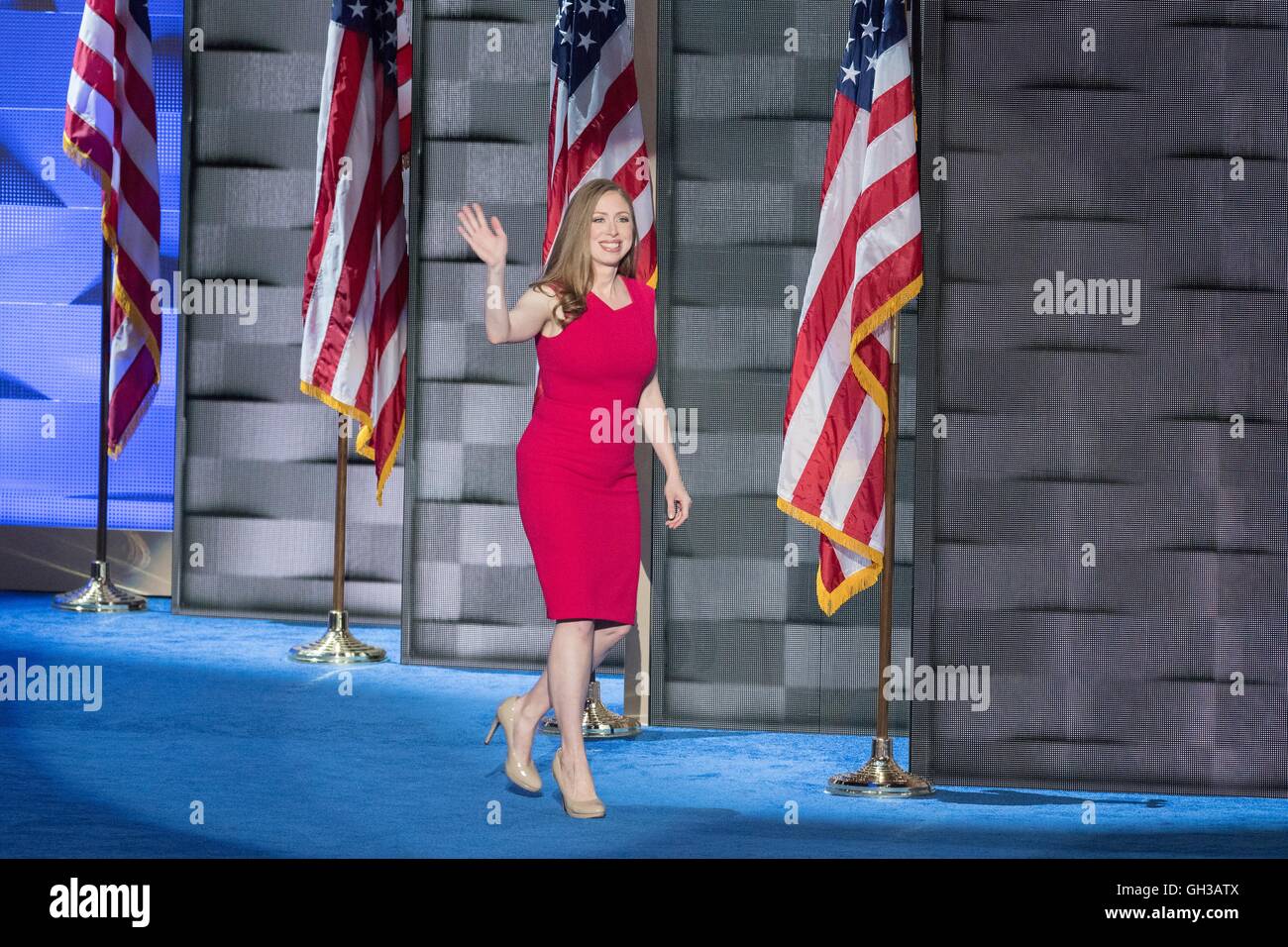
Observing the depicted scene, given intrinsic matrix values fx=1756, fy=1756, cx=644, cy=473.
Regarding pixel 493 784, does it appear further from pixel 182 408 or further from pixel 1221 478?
pixel 182 408

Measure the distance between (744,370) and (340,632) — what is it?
2.52m

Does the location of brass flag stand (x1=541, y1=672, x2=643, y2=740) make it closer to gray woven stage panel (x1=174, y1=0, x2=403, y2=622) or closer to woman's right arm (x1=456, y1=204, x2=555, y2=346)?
woman's right arm (x1=456, y1=204, x2=555, y2=346)

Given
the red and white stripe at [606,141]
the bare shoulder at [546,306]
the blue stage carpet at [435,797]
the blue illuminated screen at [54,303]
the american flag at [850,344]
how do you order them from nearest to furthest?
1. the blue stage carpet at [435,797]
2. the bare shoulder at [546,306]
3. the american flag at [850,344]
4. the red and white stripe at [606,141]
5. the blue illuminated screen at [54,303]

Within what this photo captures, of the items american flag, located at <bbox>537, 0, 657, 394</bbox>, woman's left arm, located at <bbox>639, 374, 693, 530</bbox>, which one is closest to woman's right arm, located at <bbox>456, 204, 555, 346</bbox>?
woman's left arm, located at <bbox>639, 374, 693, 530</bbox>

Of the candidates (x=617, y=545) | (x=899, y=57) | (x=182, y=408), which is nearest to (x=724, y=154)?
(x=899, y=57)

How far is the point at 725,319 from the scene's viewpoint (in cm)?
650

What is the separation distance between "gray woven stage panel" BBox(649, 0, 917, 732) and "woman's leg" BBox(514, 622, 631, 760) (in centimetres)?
125

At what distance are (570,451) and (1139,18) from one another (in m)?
2.24

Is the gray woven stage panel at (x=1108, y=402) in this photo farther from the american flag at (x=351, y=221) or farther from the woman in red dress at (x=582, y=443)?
the american flag at (x=351, y=221)

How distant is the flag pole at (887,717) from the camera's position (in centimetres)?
538

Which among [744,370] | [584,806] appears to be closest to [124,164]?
[744,370]

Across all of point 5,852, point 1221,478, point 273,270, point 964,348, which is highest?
point 273,270

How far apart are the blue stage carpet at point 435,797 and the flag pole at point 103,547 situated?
207cm

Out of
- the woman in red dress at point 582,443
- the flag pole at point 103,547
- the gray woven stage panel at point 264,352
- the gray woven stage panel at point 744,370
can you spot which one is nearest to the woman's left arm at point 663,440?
the woman in red dress at point 582,443
